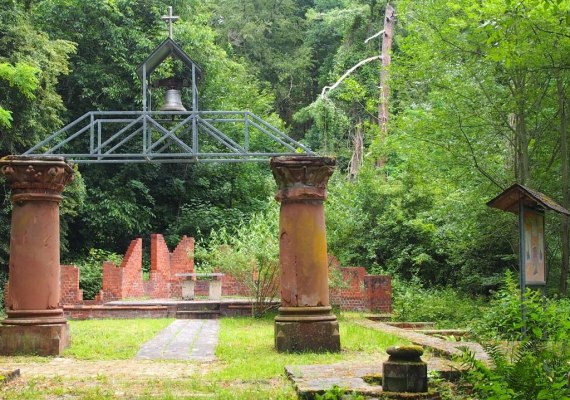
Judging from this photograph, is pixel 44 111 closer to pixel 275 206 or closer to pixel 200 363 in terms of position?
pixel 275 206

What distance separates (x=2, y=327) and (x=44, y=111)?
13298 millimetres

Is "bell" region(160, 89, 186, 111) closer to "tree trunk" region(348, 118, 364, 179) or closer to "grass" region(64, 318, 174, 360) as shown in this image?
"grass" region(64, 318, 174, 360)

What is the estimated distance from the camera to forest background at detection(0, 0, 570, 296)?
17047 mm

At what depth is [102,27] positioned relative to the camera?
30391 millimetres

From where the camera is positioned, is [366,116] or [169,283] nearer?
[169,283]

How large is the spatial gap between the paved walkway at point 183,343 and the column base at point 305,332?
104 cm

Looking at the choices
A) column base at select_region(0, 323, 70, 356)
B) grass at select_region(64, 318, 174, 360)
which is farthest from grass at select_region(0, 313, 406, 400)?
column base at select_region(0, 323, 70, 356)

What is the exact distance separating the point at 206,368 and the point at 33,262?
348 centimetres

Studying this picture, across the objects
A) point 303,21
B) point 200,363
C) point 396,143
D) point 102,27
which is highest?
point 303,21

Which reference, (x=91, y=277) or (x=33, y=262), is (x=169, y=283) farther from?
(x=33, y=262)

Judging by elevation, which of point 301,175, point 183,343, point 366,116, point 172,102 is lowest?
point 183,343

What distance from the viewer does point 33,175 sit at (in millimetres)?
11852

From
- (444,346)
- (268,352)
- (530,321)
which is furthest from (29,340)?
(530,321)

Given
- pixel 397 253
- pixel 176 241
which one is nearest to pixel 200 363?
pixel 397 253
